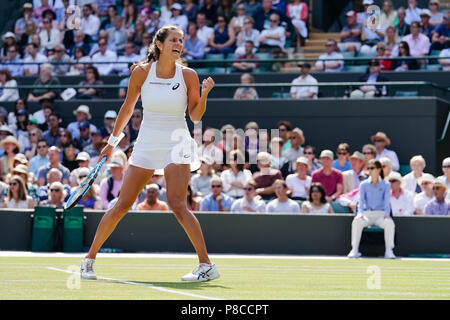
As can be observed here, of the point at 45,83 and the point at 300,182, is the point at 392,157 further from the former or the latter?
the point at 45,83

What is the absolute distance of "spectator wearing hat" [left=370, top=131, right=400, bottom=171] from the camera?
643 inches

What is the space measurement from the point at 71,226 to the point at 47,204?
123 cm

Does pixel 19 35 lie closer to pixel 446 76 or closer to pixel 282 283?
pixel 446 76

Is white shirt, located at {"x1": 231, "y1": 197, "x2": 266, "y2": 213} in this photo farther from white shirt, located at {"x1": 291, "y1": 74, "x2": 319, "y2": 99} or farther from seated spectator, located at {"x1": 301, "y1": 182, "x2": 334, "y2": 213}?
white shirt, located at {"x1": 291, "y1": 74, "x2": 319, "y2": 99}

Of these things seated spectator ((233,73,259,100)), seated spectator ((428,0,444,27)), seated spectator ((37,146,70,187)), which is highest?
seated spectator ((428,0,444,27))

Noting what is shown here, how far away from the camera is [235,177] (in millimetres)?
15773

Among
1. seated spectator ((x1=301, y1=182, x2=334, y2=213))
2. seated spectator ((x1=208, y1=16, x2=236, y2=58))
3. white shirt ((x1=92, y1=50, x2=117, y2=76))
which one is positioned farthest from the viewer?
white shirt ((x1=92, y1=50, x2=117, y2=76))

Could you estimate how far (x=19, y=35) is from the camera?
76.6 feet

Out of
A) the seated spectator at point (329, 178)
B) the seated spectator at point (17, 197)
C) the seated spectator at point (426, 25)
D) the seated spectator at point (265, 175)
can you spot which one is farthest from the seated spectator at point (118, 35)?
the seated spectator at point (329, 178)

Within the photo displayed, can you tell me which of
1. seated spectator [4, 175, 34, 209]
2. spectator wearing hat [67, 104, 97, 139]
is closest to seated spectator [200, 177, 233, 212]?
seated spectator [4, 175, 34, 209]

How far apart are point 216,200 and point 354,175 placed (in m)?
2.19

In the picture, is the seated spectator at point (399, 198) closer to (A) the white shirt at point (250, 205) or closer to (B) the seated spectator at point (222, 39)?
(A) the white shirt at point (250, 205)

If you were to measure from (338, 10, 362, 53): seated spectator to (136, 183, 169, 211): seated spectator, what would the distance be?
657 cm
